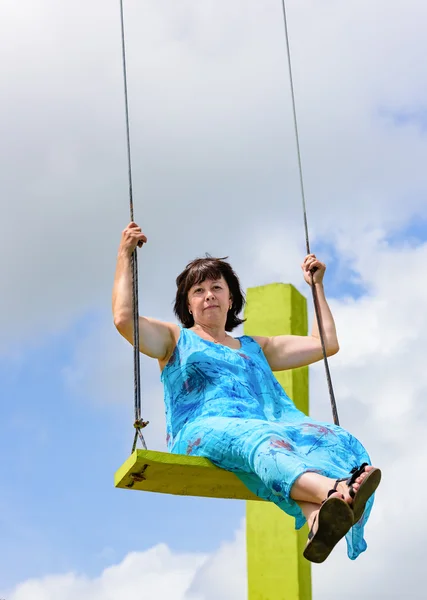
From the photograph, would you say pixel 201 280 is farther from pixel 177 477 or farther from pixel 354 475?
pixel 354 475

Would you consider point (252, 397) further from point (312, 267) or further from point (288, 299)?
point (288, 299)

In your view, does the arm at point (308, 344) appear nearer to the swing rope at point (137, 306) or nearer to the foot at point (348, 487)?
the swing rope at point (137, 306)

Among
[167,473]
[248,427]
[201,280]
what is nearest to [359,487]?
[248,427]

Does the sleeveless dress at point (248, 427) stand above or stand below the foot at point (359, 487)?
above

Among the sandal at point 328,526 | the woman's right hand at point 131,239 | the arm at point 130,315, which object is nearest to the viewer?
the sandal at point 328,526

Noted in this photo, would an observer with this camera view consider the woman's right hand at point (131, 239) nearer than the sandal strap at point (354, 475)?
No

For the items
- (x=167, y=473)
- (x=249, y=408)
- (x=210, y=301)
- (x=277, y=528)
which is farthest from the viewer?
(x=277, y=528)

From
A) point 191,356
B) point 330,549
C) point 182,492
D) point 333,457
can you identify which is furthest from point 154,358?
point 330,549

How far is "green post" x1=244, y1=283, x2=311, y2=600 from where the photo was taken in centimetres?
555

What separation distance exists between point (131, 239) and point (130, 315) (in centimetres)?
34

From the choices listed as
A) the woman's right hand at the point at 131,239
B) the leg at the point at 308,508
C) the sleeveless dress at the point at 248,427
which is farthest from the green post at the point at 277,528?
the leg at the point at 308,508

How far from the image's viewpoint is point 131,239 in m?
4.61

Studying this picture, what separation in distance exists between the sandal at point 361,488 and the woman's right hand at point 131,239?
4.75 ft

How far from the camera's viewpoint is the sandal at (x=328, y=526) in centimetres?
360
